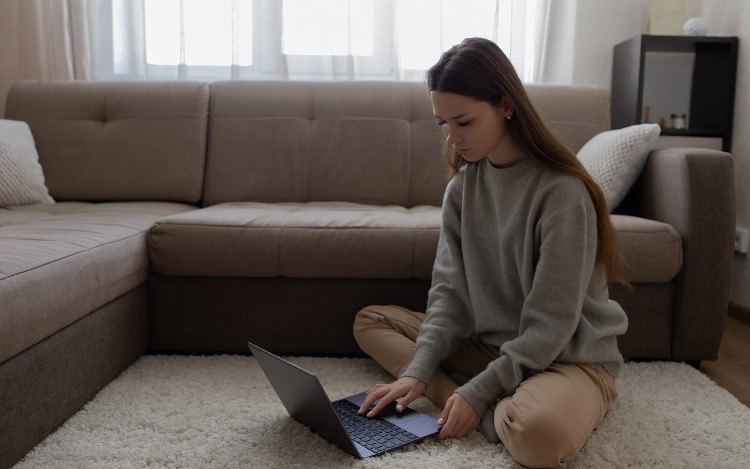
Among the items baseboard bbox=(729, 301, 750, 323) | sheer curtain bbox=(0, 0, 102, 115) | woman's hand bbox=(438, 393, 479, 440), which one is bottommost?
baseboard bbox=(729, 301, 750, 323)

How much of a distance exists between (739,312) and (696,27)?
1118 mm

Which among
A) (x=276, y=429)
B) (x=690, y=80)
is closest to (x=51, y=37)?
(x=276, y=429)

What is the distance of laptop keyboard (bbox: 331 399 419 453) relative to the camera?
1.25 meters

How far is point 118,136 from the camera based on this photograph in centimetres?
243

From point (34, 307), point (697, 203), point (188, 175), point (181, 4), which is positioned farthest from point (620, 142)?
point (181, 4)

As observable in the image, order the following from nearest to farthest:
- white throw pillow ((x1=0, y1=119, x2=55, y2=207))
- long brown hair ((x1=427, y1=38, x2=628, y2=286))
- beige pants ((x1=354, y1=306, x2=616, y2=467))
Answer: beige pants ((x1=354, y1=306, x2=616, y2=467)), long brown hair ((x1=427, y1=38, x2=628, y2=286)), white throw pillow ((x1=0, y1=119, x2=55, y2=207))

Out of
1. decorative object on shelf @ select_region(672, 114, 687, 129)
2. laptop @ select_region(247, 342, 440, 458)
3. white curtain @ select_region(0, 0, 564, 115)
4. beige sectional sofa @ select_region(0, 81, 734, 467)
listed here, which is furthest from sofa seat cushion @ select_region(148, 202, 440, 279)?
decorative object on shelf @ select_region(672, 114, 687, 129)

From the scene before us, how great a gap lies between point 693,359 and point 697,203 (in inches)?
16.4

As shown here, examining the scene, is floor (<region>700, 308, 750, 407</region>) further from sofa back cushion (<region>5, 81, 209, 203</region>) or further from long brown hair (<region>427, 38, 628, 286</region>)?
sofa back cushion (<region>5, 81, 209, 203</region>)

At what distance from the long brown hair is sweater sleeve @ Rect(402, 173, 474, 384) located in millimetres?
251

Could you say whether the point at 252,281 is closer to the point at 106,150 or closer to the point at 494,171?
the point at 494,171

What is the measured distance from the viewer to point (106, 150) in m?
2.42

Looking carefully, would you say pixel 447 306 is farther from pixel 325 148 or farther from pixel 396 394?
pixel 325 148

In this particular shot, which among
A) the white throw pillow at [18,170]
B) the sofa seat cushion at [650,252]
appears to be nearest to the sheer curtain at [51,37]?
the white throw pillow at [18,170]
